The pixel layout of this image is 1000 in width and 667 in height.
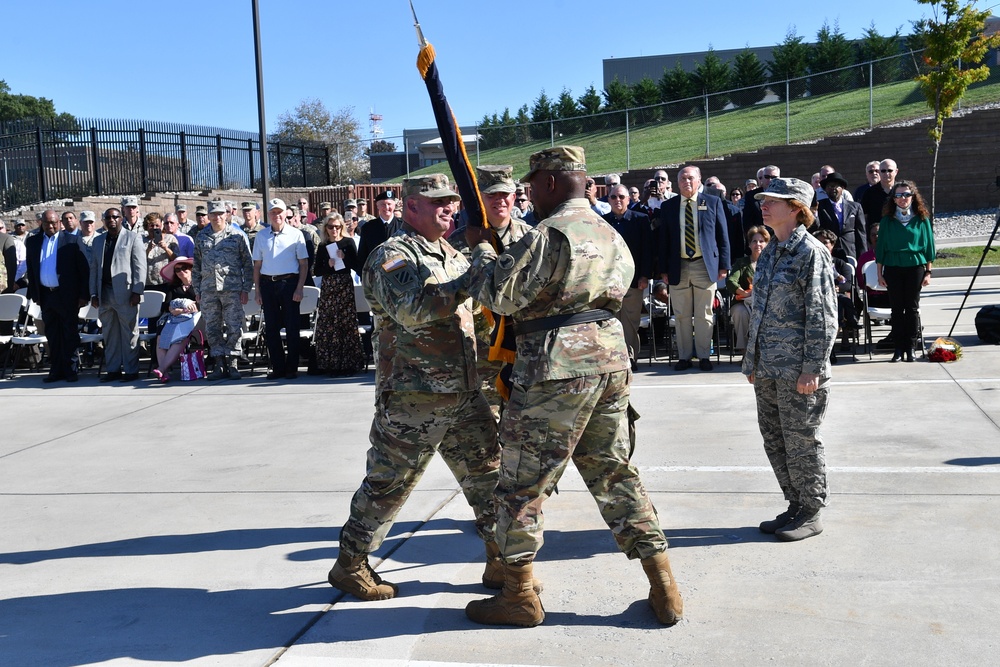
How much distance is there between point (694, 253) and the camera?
35.1 ft

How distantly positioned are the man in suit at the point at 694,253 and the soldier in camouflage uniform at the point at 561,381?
6448 millimetres

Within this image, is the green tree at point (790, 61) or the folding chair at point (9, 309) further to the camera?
the green tree at point (790, 61)

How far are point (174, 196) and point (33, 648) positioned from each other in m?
19.6

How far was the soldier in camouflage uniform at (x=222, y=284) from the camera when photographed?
12141 mm

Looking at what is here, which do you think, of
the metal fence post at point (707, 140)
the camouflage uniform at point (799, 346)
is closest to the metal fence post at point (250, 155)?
the metal fence post at point (707, 140)

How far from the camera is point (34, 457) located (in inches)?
325

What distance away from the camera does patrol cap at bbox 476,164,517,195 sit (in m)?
5.01

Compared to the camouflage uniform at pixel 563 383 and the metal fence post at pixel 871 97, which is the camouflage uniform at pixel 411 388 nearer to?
the camouflage uniform at pixel 563 383

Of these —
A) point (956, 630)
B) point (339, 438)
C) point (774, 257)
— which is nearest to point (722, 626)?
point (956, 630)

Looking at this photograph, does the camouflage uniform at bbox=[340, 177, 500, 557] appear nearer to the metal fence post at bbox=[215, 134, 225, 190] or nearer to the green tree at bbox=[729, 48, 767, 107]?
the metal fence post at bbox=[215, 134, 225, 190]

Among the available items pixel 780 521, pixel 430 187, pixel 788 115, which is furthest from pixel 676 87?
pixel 430 187

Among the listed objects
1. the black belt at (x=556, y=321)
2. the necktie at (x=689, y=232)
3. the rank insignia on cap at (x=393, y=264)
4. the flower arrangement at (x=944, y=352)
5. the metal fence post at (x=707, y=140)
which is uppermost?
the metal fence post at (x=707, y=140)

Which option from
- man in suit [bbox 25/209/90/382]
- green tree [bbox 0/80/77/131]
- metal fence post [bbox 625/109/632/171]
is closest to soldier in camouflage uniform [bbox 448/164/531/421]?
man in suit [bbox 25/209/90/382]

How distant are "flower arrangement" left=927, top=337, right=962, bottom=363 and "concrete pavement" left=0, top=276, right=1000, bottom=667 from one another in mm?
1316
